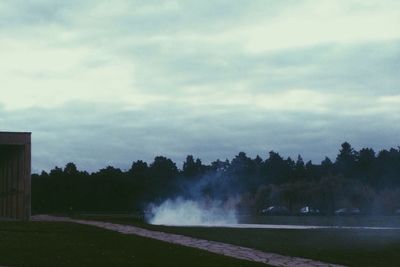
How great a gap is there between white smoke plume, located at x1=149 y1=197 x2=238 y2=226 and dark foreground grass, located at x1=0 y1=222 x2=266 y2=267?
78.2ft

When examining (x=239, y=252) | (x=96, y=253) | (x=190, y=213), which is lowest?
(x=239, y=252)

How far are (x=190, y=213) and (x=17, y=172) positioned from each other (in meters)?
16.2

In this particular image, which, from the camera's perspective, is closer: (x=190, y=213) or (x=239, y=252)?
(x=239, y=252)

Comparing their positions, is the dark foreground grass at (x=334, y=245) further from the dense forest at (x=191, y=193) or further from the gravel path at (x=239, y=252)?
the dense forest at (x=191, y=193)

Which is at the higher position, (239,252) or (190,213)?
(190,213)

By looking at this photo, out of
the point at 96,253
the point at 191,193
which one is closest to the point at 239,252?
the point at 96,253

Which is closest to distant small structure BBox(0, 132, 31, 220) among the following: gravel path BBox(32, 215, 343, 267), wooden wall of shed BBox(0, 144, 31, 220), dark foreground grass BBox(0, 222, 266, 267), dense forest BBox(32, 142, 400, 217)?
wooden wall of shed BBox(0, 144, 31, 220)

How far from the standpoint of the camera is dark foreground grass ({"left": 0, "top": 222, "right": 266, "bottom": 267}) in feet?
51.4

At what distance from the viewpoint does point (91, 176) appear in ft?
305

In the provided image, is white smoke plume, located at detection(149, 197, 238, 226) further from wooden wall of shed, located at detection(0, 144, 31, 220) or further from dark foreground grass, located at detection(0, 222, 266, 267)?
dark foreground grass, located at detection(0, 222, 266, 267)

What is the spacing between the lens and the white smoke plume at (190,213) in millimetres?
48500

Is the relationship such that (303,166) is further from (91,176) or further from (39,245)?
(39,245)

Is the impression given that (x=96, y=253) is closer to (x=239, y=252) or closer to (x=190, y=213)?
(x=239, y=252)

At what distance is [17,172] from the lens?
42.2 m
